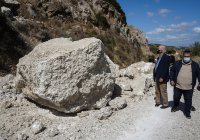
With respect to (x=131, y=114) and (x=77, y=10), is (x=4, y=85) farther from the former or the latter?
(x=77, y=10)

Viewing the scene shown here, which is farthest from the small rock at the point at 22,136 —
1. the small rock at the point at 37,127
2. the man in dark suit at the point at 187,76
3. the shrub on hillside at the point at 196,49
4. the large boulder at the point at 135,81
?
the shrub on hillside at the point at 196,49

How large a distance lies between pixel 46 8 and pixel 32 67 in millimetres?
17913

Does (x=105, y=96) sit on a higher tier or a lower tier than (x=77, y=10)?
lower

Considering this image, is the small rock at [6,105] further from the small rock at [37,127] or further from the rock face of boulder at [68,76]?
the small rock at [37,127]

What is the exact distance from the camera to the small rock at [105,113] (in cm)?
736

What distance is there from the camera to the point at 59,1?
2559 cm

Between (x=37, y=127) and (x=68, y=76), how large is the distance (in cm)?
149

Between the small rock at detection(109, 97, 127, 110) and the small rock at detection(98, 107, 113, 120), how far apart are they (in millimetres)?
327

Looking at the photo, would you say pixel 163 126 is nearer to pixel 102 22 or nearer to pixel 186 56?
pixel 186 56

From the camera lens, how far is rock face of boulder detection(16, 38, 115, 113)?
7.12 metres

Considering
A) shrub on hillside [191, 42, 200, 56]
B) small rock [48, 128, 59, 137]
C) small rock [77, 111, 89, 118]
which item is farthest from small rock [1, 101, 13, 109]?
shrub on hillside [191, 42, 200, 56]

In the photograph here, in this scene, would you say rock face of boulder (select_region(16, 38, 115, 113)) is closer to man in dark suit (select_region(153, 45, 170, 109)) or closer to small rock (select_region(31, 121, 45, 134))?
small rock (select_region(31, 121, 45, 134))

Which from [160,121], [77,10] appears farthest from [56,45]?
[77,10]

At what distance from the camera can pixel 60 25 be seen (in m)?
23.9
